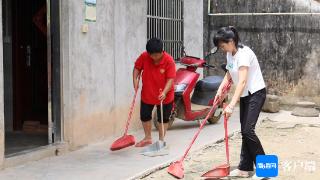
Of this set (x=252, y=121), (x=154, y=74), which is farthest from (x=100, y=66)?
(x=252, y=121)

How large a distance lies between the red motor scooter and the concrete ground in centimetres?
93

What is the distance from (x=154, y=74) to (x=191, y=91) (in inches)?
81.4

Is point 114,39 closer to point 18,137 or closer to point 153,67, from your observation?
point 153,67

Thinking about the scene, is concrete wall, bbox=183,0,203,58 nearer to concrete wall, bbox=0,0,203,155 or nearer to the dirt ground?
concrete wall, bbox=0,0,203,155

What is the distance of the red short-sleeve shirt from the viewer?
791 centimetres

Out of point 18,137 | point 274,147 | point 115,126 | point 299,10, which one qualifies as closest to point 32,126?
point 18,137

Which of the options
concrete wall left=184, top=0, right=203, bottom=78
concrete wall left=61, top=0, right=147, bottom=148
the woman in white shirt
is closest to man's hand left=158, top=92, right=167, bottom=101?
concrete wall left=61, top=0, right=147, bottom=148

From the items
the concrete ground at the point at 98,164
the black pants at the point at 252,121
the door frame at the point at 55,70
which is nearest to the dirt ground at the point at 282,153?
the concrete ground at the point at 98,164

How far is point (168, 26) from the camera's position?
10734 mm

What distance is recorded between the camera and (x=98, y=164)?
7.08 meters

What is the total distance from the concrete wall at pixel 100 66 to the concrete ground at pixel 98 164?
0.33 m

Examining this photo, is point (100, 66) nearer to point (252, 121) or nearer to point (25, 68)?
point (25, 68)

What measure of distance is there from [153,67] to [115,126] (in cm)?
144

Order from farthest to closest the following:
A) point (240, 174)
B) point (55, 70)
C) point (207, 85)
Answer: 1. point (207, 85)
2. point (55, 70)
3. point (240, 174)
